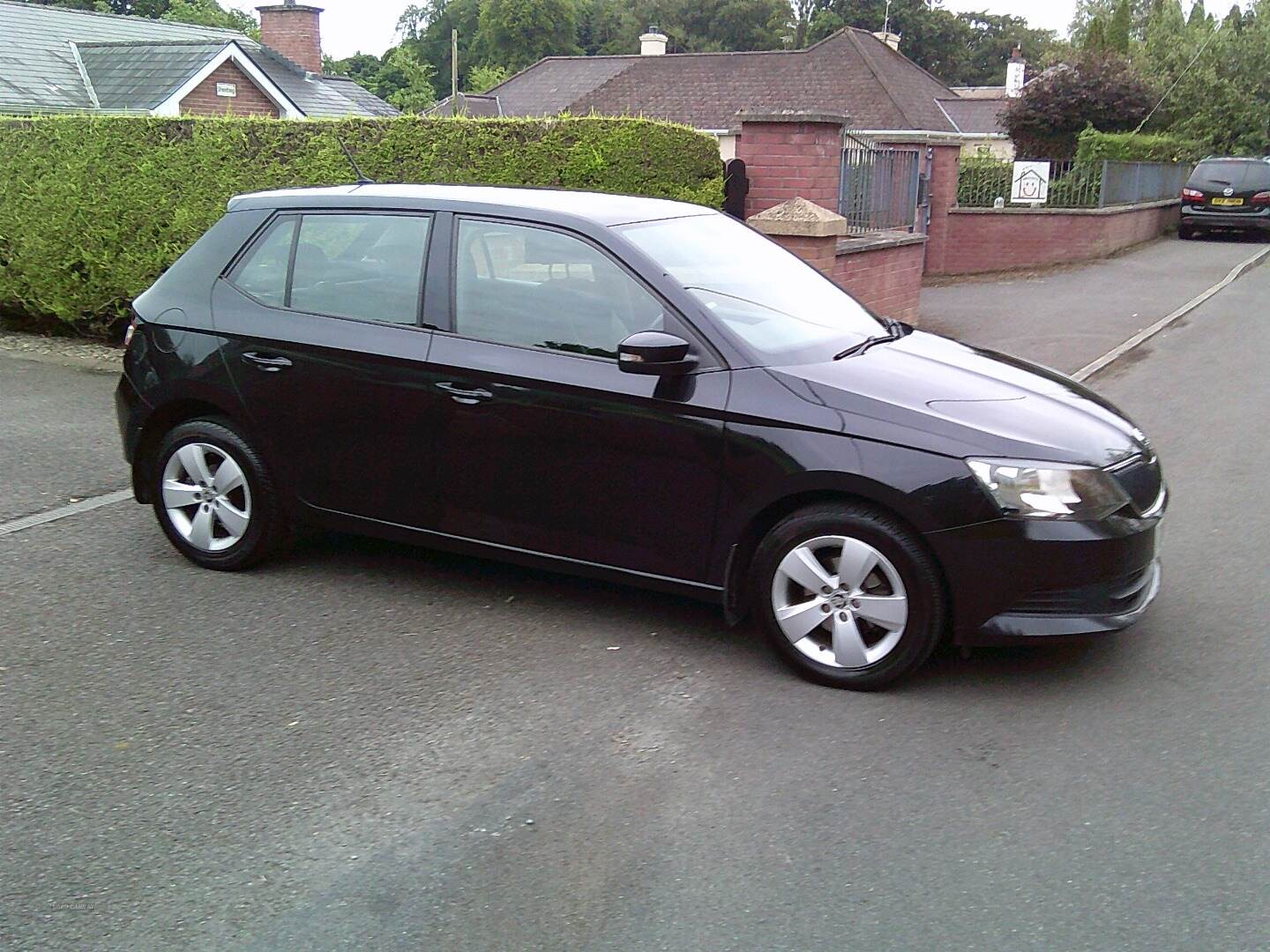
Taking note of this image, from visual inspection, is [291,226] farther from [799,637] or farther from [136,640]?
[799,637]

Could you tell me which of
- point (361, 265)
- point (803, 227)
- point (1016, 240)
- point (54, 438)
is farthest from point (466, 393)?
point (1016, 240)

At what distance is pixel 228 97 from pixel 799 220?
25061mm

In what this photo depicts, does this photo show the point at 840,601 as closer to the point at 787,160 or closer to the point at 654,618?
the point at 654,618

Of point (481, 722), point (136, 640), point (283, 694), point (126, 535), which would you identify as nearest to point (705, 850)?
point (481, 722)

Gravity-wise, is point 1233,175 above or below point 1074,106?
below

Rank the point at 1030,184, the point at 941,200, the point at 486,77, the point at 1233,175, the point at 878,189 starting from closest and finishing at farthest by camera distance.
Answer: the point at 878,189, the point at 941,200, the point at 1030,184, the point at 1233,175, the point at 486,77

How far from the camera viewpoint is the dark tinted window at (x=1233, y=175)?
25.0m

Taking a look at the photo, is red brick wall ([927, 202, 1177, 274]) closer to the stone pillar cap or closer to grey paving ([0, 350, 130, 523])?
the stone pillar cap

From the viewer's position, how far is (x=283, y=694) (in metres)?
4.55

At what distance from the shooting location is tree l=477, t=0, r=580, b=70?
91000mm

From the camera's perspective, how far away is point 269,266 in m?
5.70

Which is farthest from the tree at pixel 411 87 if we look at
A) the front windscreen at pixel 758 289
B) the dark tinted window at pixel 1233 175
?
the front windscreen at pixel 758 289

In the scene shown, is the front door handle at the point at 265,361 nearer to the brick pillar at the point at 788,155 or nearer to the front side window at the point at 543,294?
the front side window at the point at 543,294

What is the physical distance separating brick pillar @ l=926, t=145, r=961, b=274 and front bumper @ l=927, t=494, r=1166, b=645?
1636 cm
